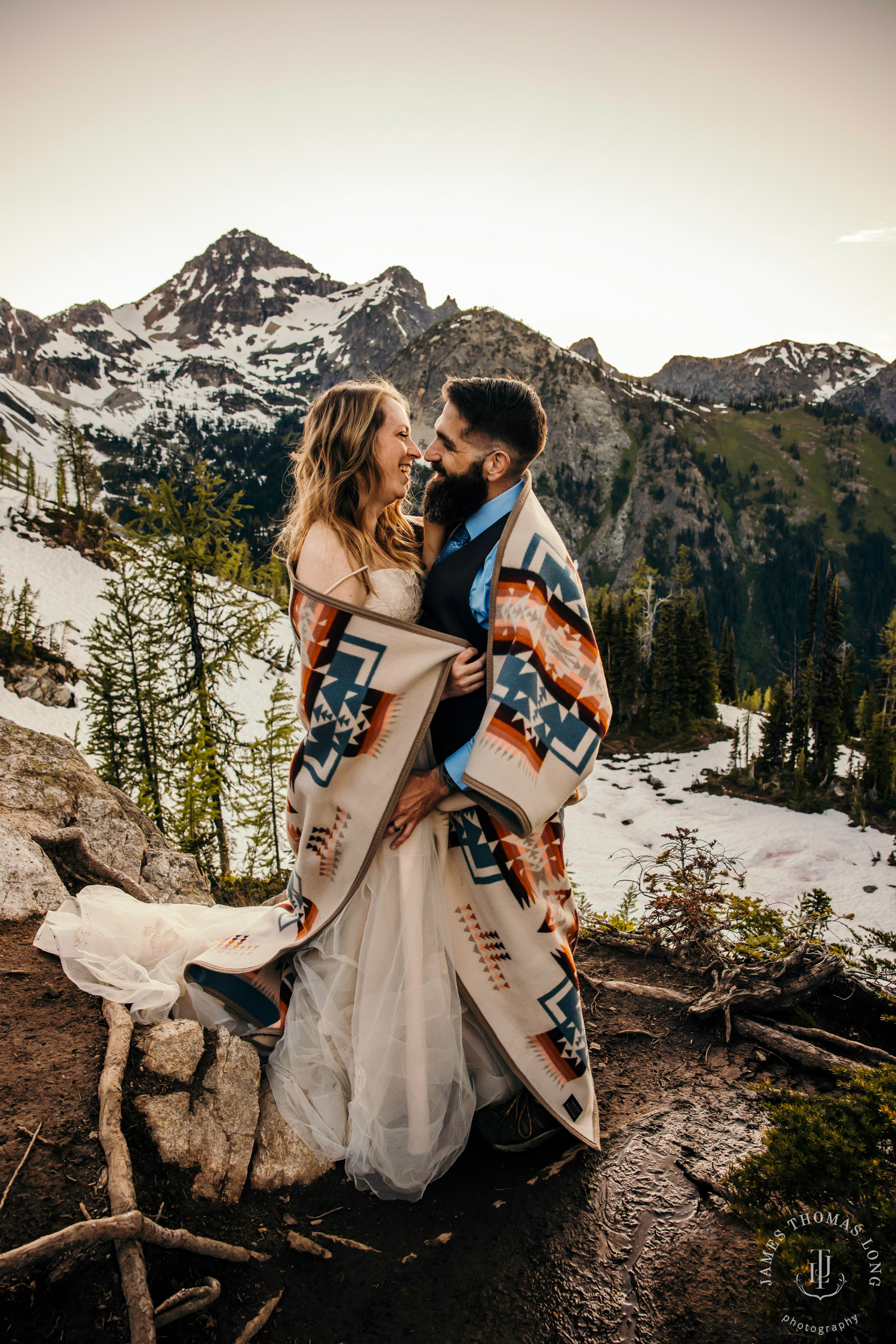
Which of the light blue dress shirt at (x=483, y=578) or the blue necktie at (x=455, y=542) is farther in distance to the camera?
the blue necktie at (x=455, y=542)

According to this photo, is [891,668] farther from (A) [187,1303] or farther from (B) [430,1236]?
(A) [187,1303]

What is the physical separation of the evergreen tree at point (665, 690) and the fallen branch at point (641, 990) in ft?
176

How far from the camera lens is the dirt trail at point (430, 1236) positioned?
241 cm

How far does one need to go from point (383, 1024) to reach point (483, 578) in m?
2.13

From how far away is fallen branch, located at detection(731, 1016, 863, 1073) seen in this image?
3.78 meters

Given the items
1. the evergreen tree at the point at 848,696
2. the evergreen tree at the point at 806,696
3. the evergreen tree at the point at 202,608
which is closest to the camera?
the evergreen tree at the point at 202,608

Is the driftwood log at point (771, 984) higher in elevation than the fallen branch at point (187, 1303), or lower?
lower

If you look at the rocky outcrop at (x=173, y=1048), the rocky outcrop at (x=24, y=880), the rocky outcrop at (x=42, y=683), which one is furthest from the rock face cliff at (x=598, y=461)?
the rocky outcrop at (x=173, y=1048)

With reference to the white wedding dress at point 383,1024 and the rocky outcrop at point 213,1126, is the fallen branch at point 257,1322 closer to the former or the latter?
the rocky outcrop at point 213,1126

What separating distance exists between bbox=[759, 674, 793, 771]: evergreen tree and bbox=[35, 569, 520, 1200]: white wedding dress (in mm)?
49690

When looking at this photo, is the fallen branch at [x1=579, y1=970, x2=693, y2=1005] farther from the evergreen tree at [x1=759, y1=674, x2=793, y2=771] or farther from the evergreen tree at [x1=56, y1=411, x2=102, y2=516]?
the evergreen tree at [x1=56, y1=411, x2=102, y2=516]

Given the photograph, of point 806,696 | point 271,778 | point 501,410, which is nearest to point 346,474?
point 501,410

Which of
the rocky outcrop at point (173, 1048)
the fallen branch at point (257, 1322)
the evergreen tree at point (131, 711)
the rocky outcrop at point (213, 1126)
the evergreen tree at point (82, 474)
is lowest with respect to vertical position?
the evergreen tree at point (131, 711)

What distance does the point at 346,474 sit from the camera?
3.34 metres
